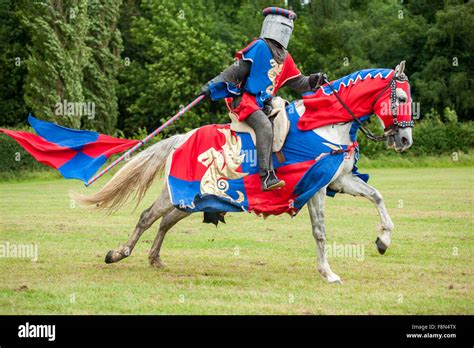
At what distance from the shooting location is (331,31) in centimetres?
4756

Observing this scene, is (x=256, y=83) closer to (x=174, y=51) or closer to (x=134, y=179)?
(x=134, y=179)

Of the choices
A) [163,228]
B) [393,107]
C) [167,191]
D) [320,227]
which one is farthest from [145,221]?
[393,107]

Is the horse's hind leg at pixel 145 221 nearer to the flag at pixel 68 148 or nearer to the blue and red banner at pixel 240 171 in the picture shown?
the blue and red banner at pixel 240 171

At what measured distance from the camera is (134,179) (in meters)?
9.55

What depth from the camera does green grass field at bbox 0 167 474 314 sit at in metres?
7.21

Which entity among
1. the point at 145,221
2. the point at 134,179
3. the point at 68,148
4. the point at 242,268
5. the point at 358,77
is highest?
the point at 358,77

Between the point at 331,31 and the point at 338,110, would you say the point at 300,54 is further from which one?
the point at 338,110

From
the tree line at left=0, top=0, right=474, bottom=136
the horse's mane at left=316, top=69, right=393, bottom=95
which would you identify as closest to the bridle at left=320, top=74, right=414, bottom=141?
the horse's mane at left=316, top=69, right=393, bottom=95

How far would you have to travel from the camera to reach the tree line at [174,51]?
33344mm

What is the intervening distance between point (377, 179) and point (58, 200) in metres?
10.6

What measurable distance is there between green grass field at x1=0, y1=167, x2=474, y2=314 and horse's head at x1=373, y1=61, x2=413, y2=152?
5.08 ft

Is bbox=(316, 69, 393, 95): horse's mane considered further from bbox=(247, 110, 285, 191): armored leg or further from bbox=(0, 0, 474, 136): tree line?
bbox=(0, 0, 474, 136): tree line

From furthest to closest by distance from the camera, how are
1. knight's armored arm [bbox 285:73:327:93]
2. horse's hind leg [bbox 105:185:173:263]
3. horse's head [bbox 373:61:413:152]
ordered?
horse's hind leg [bbox 105:185:173:263] → knight's armored arm [bbox 285:73:327:93] → horse's head [bbox 373:61:413:152]

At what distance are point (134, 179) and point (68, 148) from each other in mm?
870
